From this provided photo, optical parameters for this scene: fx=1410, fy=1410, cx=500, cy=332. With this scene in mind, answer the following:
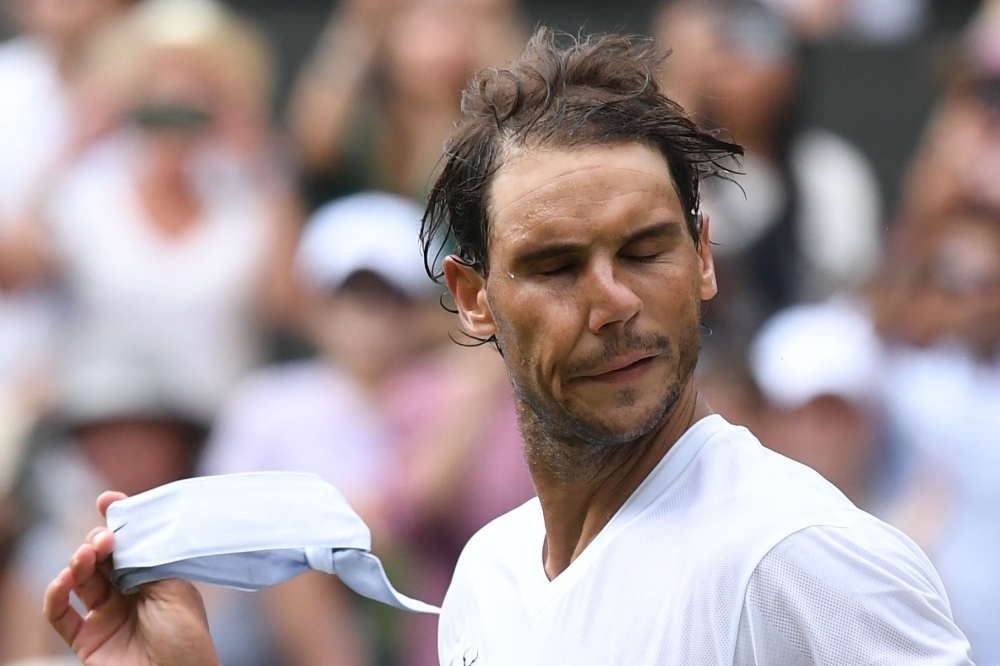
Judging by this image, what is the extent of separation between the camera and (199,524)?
1.96 meters

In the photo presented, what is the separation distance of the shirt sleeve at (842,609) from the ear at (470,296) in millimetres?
626

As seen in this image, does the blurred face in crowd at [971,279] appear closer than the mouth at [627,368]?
No

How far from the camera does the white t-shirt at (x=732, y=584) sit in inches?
60.1

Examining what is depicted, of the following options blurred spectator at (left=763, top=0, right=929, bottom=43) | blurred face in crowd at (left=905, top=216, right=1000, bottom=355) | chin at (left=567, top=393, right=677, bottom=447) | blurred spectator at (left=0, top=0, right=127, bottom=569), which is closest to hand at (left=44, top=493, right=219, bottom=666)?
chin at (left=567, top=393, right=677, bottom=447)

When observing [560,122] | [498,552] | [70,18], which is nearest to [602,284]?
[560,122]

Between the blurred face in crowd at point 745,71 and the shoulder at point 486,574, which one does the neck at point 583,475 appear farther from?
the blurred face in crowd at point 745,71

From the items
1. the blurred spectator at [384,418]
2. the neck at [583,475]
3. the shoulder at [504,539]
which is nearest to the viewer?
the neck at [583,475]

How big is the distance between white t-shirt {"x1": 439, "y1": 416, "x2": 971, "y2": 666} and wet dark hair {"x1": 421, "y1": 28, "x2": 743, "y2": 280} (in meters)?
0.38

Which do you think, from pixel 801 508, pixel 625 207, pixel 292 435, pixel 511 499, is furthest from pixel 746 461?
pixel 292 435

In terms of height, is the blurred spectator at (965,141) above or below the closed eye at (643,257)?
below

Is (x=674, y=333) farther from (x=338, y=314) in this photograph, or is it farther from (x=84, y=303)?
(x=84, y=303)

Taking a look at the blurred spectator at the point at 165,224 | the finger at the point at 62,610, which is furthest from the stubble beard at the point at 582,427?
the blurred spectator at the point at 165,224

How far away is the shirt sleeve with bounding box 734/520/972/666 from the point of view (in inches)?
59.6

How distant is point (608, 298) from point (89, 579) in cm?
86
